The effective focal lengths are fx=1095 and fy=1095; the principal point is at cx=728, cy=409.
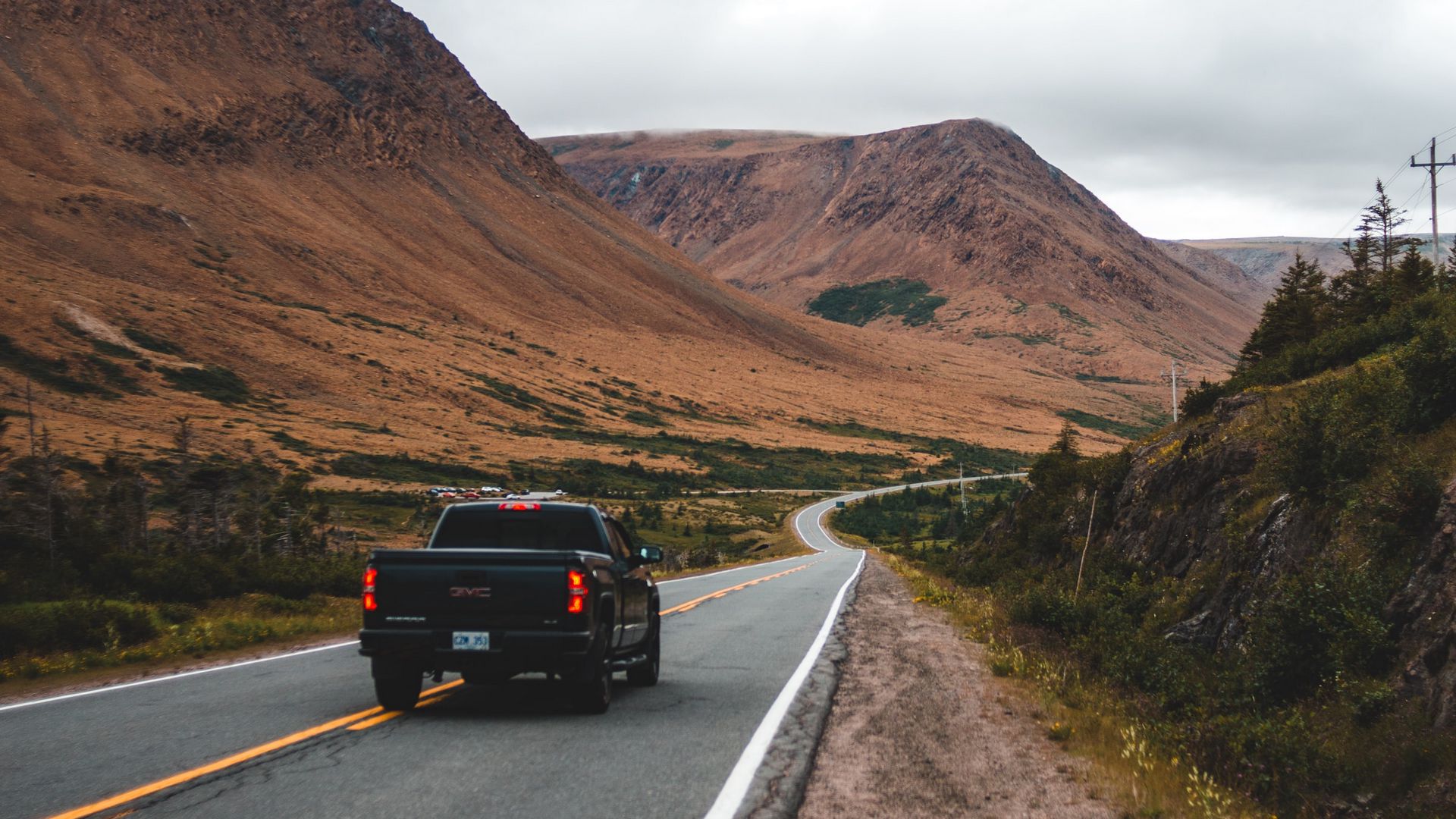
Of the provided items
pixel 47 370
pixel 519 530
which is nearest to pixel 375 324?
pixel 47 370

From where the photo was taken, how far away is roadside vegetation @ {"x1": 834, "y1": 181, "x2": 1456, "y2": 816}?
8.52 meters

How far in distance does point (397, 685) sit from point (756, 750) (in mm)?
3451

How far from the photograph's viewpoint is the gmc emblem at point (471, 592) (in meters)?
9.37

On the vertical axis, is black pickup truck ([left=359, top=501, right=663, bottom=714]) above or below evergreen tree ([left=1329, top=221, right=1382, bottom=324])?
below

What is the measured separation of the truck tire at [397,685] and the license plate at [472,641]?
0.74 meters

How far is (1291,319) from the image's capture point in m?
42.7

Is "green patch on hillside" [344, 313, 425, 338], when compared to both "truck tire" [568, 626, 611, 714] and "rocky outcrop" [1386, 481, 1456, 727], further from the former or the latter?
"rocky outcrop" [1386, 481, 1456, 727]

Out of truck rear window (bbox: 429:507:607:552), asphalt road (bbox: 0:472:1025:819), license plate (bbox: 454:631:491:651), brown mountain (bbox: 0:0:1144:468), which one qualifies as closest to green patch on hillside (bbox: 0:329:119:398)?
brown mountain (bbox: 0:0:1144:468)

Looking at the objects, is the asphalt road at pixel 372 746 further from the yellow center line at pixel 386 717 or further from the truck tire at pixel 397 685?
the truck tire at pixel 397 685

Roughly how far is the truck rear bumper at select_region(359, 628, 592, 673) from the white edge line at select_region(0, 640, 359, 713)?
3.50m

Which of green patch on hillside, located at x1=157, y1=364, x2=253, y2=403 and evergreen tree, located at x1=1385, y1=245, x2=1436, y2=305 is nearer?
evergreen tree, located at x1=1385, y1=245, x2=1436, y2=305

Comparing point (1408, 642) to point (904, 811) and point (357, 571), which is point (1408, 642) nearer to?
point (904, 811)

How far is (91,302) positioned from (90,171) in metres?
44.8

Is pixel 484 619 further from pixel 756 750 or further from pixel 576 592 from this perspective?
pixel 756 750
